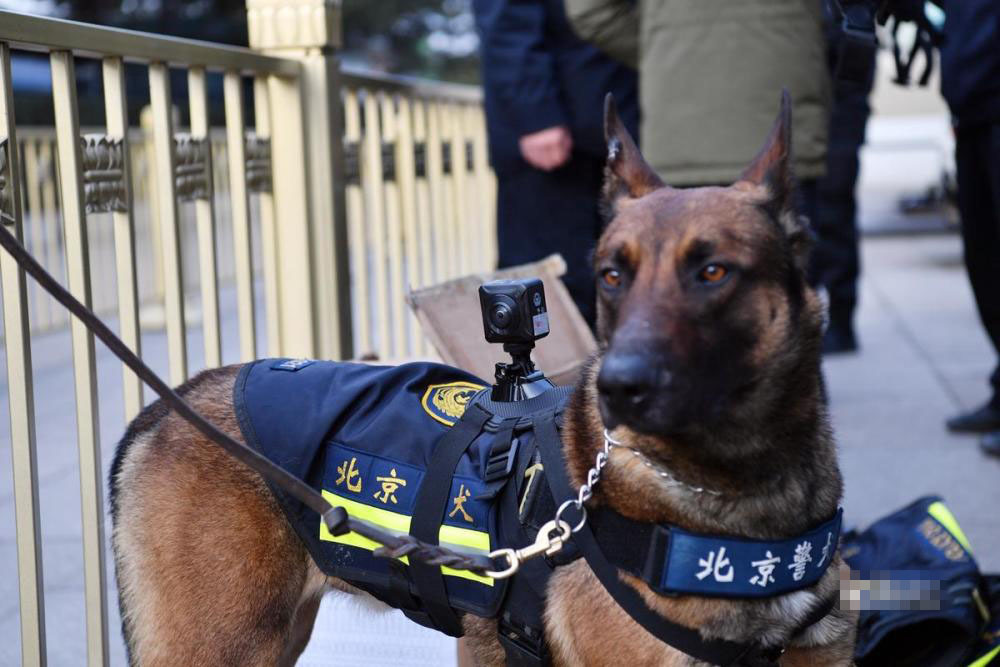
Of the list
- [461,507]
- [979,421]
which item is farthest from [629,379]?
[979,421]

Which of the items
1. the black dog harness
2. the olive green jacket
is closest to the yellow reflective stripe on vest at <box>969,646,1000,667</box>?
the black dog harness

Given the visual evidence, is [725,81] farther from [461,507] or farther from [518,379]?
[461,507]

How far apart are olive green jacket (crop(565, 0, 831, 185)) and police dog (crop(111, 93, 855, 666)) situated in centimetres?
157

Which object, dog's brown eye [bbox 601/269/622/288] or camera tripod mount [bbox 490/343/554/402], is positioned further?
camera tripod mount [bbox 490/343/554/402]

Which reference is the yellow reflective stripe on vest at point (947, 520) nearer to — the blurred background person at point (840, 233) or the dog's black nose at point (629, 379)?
the dog's black nose at point (629, 379)

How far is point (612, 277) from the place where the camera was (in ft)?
7.29

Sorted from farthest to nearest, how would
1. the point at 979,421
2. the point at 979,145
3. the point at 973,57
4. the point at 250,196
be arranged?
the point at 979,421
the point at 979,145
the point at 973,57
the point at 250,196

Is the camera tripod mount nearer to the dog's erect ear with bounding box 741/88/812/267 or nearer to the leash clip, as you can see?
the leash clip

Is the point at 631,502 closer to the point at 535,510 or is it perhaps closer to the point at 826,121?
the point at 535,510

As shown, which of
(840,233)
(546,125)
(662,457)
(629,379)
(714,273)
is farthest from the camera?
(840,233)

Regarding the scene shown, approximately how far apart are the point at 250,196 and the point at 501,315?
176 centimetres

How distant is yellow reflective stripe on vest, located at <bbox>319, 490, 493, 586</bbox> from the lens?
2359 millimetres

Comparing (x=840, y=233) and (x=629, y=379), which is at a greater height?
(x=840, y=233)

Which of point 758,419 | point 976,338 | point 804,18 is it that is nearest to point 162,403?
point 758,419
